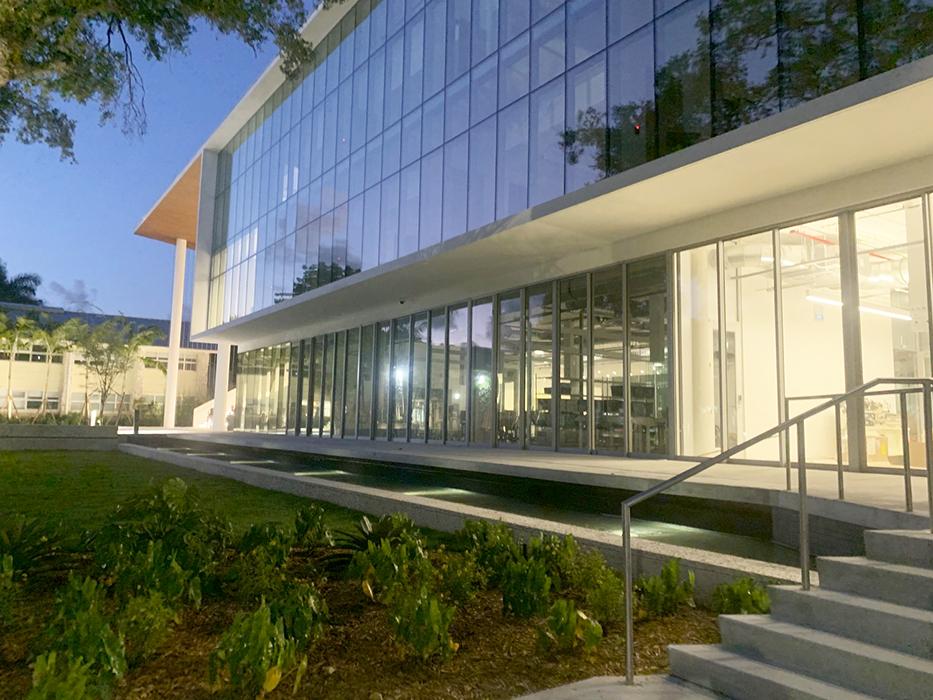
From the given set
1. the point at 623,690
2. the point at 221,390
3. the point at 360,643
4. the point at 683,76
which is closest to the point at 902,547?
the point at 623,690

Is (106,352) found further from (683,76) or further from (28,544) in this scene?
(28,544)

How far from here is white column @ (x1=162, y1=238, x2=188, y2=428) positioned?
131 feet

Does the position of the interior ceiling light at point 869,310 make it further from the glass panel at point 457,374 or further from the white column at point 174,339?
the white column at point 174,339

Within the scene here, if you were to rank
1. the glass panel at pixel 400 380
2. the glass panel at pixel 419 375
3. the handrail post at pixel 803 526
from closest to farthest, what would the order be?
the handrail post at pixel 803 526 < the glass panel at pixel 419 375 < the glass panel at pixel 400 380

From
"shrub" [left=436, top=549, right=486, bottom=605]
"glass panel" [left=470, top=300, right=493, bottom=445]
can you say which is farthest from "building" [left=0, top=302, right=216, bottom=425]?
"shrub" [left=436, top=549, right=486, bottom=605]

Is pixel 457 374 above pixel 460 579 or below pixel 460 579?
above

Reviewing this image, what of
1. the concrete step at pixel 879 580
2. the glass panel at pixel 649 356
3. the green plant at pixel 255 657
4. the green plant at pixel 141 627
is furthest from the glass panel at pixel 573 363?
the green plant at pixel 255 657

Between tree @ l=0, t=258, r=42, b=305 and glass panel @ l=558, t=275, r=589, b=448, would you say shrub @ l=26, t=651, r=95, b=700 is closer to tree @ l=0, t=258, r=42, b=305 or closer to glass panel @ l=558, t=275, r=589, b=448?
glass panel @ l=558, t=275, r=589, b=448

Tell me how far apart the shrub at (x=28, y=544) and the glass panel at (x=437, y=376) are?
1406 cm

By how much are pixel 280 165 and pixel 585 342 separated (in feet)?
55.8

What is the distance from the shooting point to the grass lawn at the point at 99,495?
25.3ft

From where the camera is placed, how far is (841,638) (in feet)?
12.5

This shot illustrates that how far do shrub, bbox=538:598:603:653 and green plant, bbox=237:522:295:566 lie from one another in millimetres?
2100

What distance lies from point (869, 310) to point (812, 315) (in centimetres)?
101
